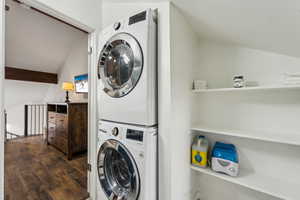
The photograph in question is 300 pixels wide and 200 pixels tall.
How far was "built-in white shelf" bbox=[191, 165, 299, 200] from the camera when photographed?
0.95 m

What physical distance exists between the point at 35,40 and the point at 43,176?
3068 millimetres

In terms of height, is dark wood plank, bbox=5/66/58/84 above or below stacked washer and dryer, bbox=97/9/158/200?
above

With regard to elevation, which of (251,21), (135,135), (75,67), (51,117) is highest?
(75,67)

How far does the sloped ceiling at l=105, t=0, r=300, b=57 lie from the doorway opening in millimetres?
1282

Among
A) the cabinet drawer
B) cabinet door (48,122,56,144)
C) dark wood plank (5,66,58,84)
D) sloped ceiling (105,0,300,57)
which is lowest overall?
cabinet door (48,122,56,144)

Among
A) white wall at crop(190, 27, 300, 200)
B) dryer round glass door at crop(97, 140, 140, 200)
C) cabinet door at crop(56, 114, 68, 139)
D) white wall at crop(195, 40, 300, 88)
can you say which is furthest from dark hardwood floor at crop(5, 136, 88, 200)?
white wall at crop(195, 40, 300, 88)

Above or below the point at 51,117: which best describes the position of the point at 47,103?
above

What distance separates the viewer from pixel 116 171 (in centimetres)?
121

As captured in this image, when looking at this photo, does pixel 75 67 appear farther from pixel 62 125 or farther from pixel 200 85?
pixel 200 85

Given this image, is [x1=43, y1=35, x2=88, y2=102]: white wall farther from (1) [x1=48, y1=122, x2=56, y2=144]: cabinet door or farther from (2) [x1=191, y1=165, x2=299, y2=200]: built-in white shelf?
(2) [x1=191, y1=165, x2=299, y2=200]: built-in white shelf

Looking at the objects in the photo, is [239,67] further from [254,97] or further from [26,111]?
[26,111]

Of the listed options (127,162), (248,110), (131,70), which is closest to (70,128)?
(127,162)

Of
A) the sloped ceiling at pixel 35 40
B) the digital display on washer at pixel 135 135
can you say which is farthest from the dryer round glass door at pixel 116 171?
the sloped ceiling at pixel 35 40

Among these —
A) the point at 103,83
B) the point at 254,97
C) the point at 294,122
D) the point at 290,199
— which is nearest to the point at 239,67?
the point at 254,97
